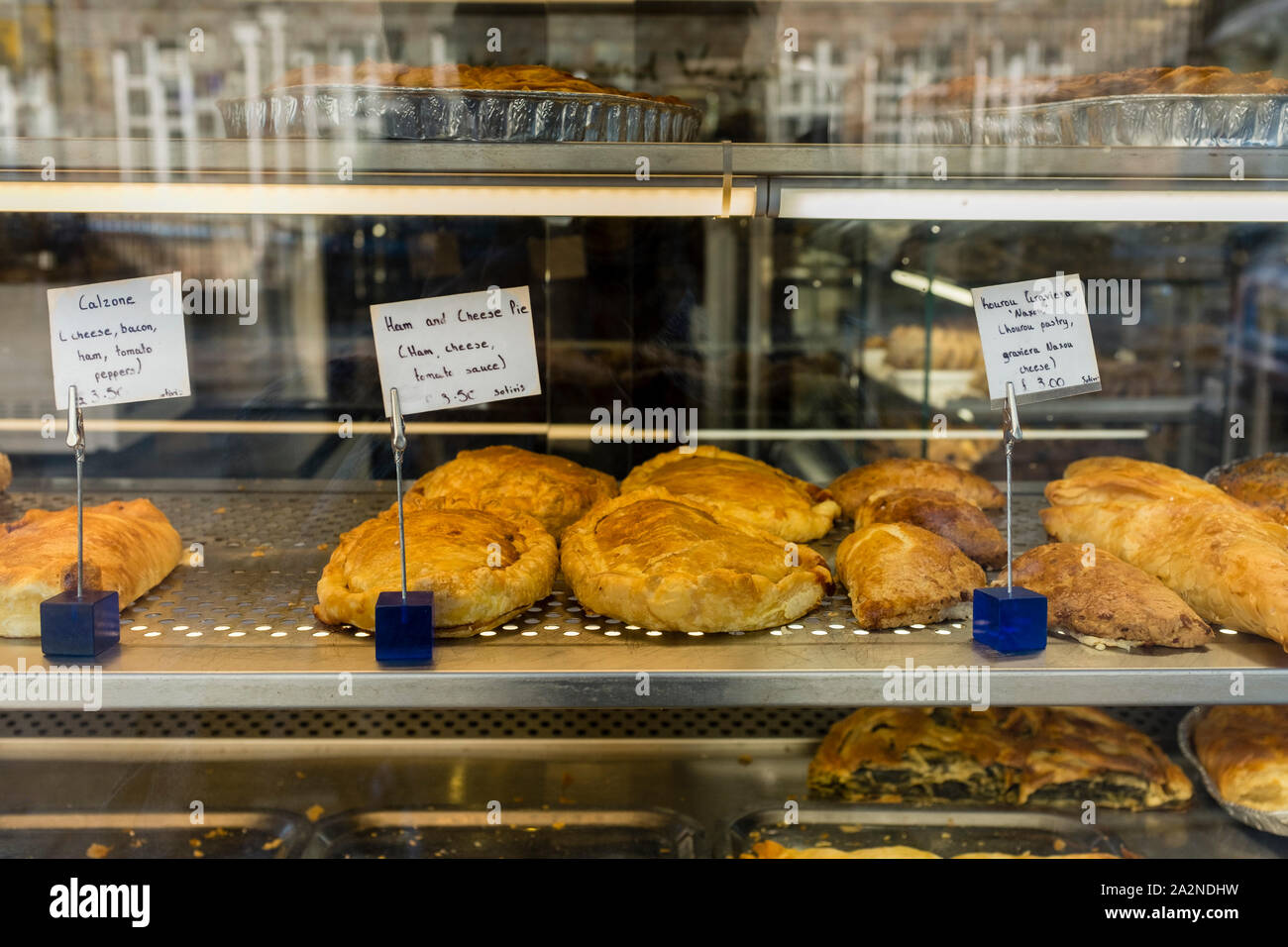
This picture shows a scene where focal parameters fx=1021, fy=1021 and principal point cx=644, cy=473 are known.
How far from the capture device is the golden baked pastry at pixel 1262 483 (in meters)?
2.25

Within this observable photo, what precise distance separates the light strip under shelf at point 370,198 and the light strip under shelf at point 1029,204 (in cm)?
13

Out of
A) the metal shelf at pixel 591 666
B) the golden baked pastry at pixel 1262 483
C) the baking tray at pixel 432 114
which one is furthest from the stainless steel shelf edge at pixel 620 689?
the baking tray at pixel 432 114

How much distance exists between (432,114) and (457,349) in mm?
417

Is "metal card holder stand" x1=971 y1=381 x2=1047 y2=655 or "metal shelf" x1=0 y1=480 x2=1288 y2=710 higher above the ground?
"metal card holder stand" x1=971 y1=381 x2=1047 y2=655

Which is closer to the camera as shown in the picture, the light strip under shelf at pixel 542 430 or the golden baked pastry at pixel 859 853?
the golden baked pastry at pixel 859 853

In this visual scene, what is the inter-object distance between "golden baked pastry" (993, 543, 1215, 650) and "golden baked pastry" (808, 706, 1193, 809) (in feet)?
1.60

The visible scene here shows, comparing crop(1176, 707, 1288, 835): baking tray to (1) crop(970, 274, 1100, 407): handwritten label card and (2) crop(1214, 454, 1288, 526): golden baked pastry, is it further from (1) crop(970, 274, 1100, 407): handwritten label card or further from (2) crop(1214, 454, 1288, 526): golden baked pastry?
(1) crop(970, 274, 1100, 407): handwritten label card

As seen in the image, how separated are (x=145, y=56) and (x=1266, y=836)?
3093 millimetres

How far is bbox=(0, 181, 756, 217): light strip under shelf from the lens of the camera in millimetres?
1718

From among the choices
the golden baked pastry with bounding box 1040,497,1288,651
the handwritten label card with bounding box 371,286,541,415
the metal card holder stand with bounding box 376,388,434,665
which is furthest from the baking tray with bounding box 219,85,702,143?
the golden baked pastry with bounding box 1040,497,1288,651

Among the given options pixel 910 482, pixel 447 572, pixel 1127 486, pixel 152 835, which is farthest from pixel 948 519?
pixel 152 835

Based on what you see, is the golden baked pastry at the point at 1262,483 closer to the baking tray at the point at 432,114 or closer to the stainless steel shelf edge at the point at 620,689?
the stainless steel shelf edge at the point at 620,689

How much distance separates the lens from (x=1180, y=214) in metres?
1.88
